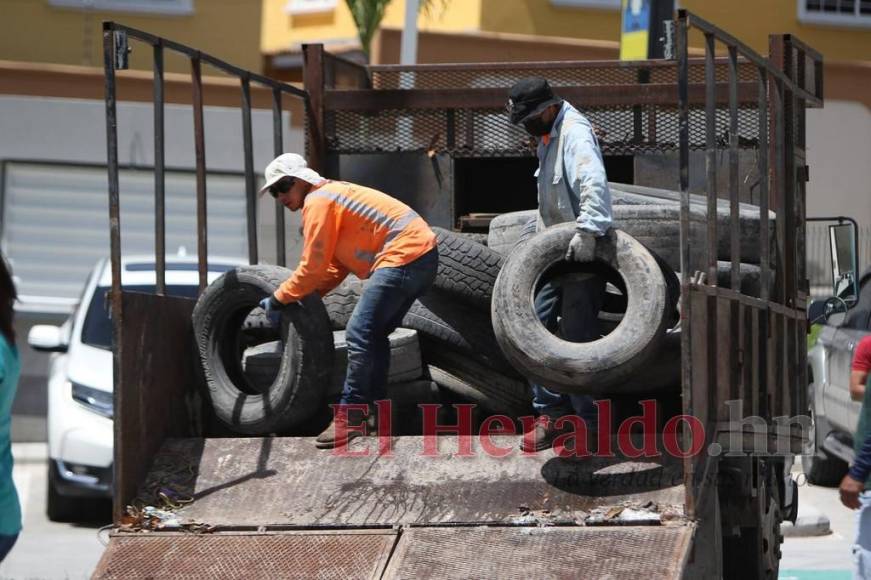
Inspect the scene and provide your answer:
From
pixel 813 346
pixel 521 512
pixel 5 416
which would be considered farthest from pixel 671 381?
pixel 813 346

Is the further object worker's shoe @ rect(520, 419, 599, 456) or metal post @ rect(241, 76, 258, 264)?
metal post @ rect(241, 76, 258, 264)

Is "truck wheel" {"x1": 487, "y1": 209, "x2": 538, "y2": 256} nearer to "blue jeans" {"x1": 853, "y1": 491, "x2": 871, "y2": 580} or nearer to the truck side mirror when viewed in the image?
"blue jeans" {"x1": 853, "y1": 491, "x2": 871, "y2": 580}

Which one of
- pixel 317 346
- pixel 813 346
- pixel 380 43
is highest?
pixel 380 43

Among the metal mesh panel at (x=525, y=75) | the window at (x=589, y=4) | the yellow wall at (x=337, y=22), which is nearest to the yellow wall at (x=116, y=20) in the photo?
the yellow wall at (x=337, y=22)

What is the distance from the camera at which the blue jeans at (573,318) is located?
6.04 metres

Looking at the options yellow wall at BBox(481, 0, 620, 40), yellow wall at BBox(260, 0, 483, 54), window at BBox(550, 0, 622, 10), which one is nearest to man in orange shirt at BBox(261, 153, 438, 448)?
yellow wall at BBox(260, 0, 483, 54)

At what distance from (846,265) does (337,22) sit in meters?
14.4

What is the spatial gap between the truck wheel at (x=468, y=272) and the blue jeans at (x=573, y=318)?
0.40m

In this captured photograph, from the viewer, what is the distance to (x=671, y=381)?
20.5ft

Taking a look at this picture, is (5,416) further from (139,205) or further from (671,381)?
(139,205)

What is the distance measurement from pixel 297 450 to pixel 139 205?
11.3 metres

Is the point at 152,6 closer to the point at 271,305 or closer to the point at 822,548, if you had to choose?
the point at 822,548

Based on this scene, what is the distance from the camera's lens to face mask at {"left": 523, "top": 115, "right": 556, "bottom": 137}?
631cm

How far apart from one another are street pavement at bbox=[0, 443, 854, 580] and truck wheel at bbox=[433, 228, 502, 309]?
3.17m
